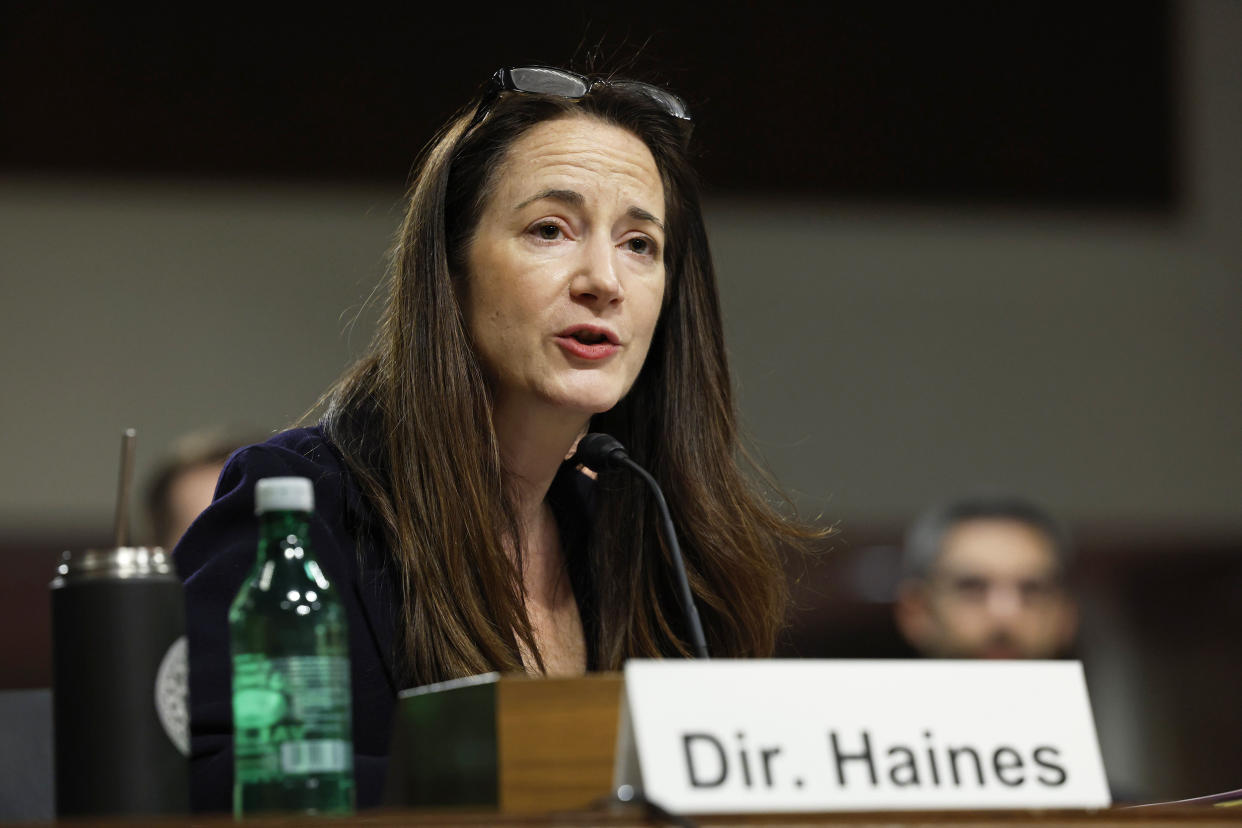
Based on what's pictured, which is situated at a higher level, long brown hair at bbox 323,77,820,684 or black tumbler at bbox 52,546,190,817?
long brown hair at bbox 323,77,820,684

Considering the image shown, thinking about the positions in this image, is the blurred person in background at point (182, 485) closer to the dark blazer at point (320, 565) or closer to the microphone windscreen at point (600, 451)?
the dark blazer at point (320, 565)

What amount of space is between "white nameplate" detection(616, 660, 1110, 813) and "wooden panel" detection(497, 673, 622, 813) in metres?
0.03

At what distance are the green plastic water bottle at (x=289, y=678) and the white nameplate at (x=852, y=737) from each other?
0.60ft

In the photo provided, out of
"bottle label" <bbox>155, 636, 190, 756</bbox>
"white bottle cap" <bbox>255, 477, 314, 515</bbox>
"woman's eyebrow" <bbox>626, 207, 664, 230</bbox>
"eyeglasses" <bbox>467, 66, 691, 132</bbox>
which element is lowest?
"bottle label" <bbox>155, 636, 190, 756</bbox>

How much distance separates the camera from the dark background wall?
16.7 feet

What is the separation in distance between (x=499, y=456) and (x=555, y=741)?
3.15 feet

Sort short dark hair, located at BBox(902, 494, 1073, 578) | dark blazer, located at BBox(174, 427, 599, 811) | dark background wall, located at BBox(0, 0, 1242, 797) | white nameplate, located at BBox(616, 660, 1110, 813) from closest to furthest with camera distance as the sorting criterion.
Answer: white nameplate, located at BBox(616, 660, 1110, 813) → dark blazer, located at BBox(174, 427, 599, 811) → short dark hair, located at BBox(902, 494, 1073, 578) → dark background wall, located at BBox(0, 0, 1242, 797)

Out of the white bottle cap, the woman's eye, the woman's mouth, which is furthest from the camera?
the woman's eye

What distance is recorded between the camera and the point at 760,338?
571 centimetres

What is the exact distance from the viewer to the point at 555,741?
3.31ft

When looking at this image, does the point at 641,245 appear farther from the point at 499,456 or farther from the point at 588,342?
the point at 499,456

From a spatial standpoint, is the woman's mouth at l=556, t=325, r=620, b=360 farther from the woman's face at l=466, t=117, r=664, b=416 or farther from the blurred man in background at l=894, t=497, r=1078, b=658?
the blurred man in background at l=894, t=497, r=1078, b=658

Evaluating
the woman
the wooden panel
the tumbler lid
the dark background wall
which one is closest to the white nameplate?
the wooden panel

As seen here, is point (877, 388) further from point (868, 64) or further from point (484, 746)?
point (484, 746)
